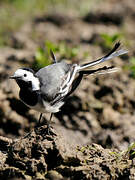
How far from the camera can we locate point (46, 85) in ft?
14.7

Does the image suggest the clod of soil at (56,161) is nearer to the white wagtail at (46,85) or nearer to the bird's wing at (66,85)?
the white wagtail at (46,85)

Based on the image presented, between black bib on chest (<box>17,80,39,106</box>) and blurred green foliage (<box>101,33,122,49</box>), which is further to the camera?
blurred green foliage (<box>101,33,122,49</box>)

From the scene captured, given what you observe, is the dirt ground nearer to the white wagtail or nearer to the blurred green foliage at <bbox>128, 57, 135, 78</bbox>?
the blurred green foliage at <bbox>128, 57, 135, 78</bbox>

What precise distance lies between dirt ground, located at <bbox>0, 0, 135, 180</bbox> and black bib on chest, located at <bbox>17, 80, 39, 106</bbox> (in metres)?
0.35

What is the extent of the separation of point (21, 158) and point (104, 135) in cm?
253

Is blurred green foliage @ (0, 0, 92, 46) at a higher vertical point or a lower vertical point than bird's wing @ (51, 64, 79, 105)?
higher

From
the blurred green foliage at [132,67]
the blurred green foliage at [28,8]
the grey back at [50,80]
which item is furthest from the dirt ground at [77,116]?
the grey back at [50,80]

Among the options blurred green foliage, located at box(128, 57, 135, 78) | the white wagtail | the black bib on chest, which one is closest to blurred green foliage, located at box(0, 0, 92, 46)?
blurred green foliage, located at box(128, 57, 135, 78)

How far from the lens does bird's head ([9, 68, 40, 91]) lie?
4.30 metres

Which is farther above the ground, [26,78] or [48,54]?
[48,54]

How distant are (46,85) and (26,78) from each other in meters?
0.28

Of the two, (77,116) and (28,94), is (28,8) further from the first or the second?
(28,94)

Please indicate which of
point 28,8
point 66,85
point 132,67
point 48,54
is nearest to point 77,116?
point 48,54

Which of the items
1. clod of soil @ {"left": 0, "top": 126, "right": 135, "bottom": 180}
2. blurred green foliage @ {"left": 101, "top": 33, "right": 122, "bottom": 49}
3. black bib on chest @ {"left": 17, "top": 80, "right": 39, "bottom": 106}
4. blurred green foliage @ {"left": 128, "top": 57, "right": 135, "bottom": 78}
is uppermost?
blurred green foliage @ {"left": 101, "top": 33, "right": 122, "bottom": 49}
